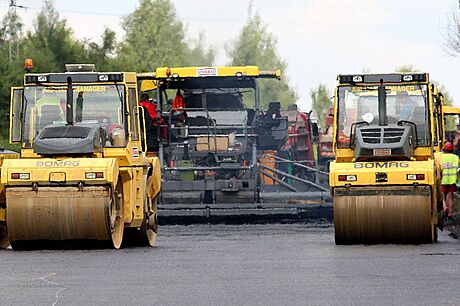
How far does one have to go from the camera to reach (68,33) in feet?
175

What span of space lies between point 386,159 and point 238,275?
19.3 ft

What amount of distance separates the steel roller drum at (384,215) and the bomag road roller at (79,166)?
2.89m

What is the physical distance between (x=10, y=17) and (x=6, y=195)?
39942mm

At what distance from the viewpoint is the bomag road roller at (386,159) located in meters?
18.7

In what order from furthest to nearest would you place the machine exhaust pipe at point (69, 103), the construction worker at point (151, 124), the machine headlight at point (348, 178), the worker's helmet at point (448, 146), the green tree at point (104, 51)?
1. the green tree at point (104, 51)
2. the construction worker at point (151, 124)
3. the worker's helmet at point (448, 146)
4. the machine exhaust pipe at point (69, 103)
5. the machine headlight at point (348, 178)

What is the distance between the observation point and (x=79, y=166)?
18.2m

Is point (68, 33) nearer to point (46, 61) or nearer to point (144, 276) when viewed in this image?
point (46, 61)

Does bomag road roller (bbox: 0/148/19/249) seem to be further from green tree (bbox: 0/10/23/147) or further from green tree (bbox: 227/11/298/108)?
green tree (bbox: 227/11/298/108)

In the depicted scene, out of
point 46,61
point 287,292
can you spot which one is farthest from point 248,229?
point 46,61

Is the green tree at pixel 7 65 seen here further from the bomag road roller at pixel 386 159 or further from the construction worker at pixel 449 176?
the bomag road roller at pixel 386 159

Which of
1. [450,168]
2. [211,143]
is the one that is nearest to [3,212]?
[211,143]

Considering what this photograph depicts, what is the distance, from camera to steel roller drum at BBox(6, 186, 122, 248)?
1805cm

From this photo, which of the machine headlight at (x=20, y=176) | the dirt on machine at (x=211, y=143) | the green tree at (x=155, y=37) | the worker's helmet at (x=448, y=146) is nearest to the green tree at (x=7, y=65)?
the green tree at (x=155, y=37)

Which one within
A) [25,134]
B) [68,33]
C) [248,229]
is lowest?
[248,229]
